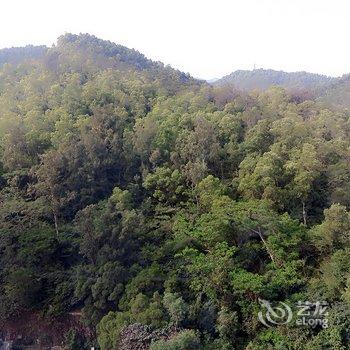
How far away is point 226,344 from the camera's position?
39.2 feet

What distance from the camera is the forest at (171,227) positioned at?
12477 mm

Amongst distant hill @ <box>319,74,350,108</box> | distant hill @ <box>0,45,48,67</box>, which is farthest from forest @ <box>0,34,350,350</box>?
distant hill @ <box>0,45,48,67</box>

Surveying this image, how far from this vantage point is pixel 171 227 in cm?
1598

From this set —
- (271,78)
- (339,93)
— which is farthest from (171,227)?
(271,78)

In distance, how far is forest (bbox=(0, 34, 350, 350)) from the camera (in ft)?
40.9

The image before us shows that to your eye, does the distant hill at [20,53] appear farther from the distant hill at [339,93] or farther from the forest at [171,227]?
the distant hill at [339,93]

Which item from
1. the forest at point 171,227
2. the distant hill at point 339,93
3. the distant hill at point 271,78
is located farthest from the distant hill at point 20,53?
the distant hill at point 339,93

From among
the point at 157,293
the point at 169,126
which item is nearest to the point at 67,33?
the point at 169,126

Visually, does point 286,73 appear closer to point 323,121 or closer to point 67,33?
point 67,33

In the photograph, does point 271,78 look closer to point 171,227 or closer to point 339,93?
point 339,93

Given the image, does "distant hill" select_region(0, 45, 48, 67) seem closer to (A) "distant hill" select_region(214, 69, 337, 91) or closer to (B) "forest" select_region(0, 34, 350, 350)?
(B) "forest" select_region(0, 34, 350, 350)

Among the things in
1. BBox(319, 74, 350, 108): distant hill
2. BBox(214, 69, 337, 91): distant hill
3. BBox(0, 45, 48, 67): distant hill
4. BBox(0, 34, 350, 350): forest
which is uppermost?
BBox(0, 45, 48, 67): distant hill

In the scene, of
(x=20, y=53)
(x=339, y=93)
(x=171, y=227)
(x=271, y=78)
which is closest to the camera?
(x=171, y=227)

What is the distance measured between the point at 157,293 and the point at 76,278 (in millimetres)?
3065
